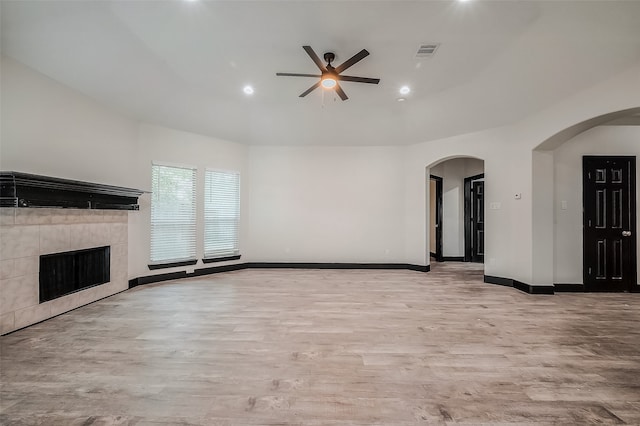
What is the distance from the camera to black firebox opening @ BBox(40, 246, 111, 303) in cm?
355

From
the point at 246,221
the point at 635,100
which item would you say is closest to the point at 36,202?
the point at 246,221

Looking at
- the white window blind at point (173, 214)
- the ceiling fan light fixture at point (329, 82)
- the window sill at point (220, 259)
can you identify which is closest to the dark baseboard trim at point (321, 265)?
the window sill at point (220, 259)

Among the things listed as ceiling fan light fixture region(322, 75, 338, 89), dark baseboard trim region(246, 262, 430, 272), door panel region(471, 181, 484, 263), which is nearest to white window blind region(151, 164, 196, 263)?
dark baseboard trim region(246, 262, 430, 272)

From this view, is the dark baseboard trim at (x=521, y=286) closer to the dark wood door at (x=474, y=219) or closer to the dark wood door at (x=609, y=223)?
the dark wood door at (x=609, y=223)

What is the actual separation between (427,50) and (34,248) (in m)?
5.49

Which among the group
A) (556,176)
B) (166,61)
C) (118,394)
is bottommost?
(118,394)

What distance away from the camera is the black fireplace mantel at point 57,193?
2.97m

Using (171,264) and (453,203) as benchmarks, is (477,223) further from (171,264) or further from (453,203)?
(171,264)

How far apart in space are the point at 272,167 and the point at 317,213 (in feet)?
5.32

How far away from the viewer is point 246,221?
23.0 feet

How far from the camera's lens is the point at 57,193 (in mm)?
3512

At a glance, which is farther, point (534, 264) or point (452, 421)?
point (534, 264)

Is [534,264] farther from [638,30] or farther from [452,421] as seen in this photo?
[452,421]

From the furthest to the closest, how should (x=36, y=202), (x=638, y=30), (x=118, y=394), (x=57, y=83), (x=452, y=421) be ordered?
(x=57, y=83) → (x=36, y=202) → (x=638, y=30) → (x=118, y=394) → (x=452, y=421)
